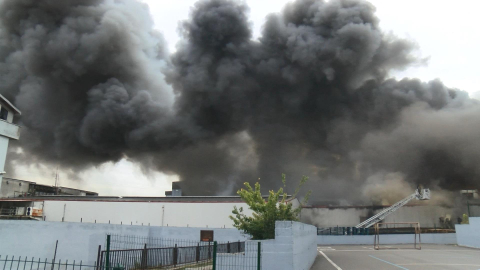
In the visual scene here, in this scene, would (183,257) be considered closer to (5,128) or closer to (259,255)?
(259,255)

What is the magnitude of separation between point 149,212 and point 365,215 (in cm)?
2451

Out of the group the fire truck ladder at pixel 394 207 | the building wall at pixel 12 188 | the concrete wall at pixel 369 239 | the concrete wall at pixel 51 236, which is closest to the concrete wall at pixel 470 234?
the concrete wall at pixel 369 239

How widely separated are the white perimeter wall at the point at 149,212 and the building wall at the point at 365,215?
1645 cm

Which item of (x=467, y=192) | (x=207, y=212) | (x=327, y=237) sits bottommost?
(x=327, y=237)

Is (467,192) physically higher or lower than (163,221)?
higher

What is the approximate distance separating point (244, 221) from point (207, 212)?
15386 millimetres

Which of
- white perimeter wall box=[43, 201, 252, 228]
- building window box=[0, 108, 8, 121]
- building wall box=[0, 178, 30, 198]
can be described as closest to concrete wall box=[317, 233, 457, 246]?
white perimeter wall box=[43, 201, 252, 228]

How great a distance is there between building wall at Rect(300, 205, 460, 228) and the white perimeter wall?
16.4m

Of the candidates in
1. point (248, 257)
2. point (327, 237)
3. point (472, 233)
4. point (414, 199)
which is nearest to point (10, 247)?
point (248, 257)

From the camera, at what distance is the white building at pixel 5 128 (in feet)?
77.3

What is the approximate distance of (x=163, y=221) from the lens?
2830cm

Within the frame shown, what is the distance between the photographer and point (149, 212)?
28.8 meters

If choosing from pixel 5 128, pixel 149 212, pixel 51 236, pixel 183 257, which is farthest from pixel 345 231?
pixel 5 128

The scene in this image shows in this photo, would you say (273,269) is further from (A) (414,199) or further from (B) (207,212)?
(A) (414,199)
